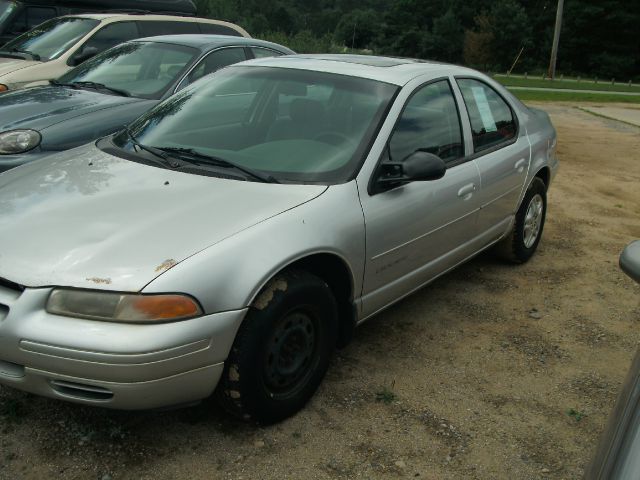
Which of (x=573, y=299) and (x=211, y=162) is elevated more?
(x=211, y=162)

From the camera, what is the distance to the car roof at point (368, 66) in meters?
3.76

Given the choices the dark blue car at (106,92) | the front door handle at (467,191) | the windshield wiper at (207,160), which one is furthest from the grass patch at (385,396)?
the dark blue car at (106,92)

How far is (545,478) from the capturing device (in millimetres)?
2775

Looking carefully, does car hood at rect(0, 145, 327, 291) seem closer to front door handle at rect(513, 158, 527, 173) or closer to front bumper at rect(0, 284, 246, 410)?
front bumper at rect(0, 284, 246, 410)

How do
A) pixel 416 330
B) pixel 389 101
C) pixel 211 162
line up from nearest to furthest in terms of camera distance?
pixel 211 162 → pixel 389 101 → pixel 416 330

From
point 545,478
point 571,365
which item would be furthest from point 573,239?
point 545,478

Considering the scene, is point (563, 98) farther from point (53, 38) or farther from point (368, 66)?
point (368, 66)

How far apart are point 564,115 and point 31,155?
1369 cm

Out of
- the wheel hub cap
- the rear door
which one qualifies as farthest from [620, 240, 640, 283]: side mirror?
the rear door

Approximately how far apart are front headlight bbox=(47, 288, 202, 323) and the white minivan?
210 inches

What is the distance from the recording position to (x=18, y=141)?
4.86 metres

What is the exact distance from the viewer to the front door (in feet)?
10.9

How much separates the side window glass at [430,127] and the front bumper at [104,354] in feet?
4.91

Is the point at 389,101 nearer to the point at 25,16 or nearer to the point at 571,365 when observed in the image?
the point at 571,365
